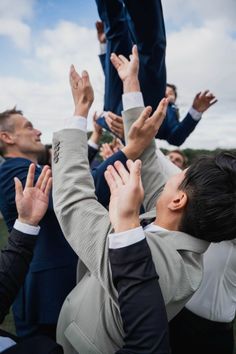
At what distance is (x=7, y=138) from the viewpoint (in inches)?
81.9

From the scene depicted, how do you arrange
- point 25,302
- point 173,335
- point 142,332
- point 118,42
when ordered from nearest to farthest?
point 142,332 < point 173,335 < point 25,302 < point 118,42

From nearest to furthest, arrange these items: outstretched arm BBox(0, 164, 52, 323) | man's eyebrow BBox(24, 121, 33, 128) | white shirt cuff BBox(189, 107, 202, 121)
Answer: outstretched arm BBox(0, 164, 52, 323) < man's eyebrow BBox(24, 121, 33, 128) < white shirt cuff BBox(189, 107, 202, 121)

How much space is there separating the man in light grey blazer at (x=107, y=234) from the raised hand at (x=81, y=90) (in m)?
0.07

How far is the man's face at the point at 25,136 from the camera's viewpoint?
2.10 meters

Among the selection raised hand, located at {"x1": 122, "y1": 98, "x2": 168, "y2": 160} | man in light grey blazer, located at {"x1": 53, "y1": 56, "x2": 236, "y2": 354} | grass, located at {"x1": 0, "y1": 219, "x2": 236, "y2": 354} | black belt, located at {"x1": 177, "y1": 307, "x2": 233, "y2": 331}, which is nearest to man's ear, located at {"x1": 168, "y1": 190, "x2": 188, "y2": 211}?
man in light grey blazer, located at {"x1": 53, "y1": 56, "x2": 236, "y2": 354}

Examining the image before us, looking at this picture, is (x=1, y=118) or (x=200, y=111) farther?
(x=200, y=111)

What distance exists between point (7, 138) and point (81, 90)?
1.08 m

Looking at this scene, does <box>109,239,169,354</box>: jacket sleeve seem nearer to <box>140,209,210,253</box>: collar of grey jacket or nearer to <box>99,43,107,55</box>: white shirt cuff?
<box>140,209,210,253</box>: collar of grey jacket

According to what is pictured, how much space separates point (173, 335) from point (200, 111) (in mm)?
1619

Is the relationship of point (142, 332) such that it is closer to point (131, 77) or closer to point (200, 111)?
point (131, 77)

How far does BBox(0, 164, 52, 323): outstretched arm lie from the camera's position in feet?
3.76

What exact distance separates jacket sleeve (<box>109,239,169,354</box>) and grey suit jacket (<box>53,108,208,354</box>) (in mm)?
64

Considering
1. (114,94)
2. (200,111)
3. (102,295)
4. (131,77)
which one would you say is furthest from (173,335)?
(200,111)

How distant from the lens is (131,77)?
1281 mm
